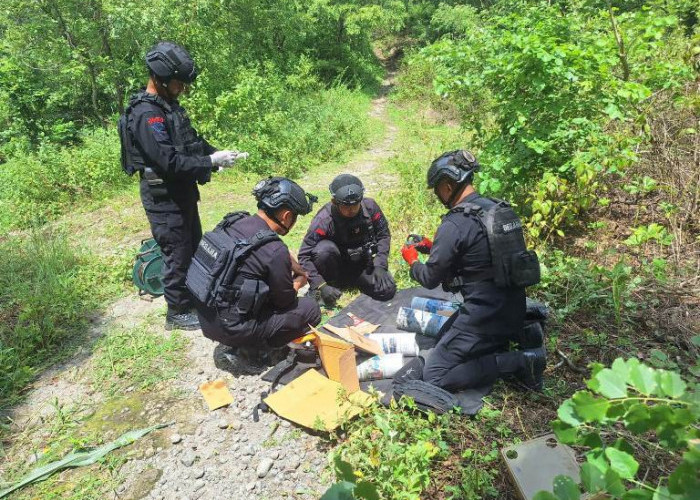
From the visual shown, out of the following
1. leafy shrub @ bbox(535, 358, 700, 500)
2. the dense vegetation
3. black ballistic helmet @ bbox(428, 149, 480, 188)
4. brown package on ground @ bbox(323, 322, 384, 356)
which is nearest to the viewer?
leafy shrub @ bbox(535, 358, 700, 500)

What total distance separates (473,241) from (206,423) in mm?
2070

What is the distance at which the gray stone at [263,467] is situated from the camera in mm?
2510

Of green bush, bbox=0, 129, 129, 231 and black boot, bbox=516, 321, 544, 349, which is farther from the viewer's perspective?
green bush, bbox=0, 129, 129, 231

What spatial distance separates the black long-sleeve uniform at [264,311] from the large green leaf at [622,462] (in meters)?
2.50

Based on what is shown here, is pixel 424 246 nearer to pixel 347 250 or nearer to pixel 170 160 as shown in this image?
pixel 347 250

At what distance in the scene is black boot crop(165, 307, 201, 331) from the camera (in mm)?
3896

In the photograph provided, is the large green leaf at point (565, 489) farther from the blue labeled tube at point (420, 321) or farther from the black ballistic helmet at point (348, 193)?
the black ballistic helmet at point (348, 193)

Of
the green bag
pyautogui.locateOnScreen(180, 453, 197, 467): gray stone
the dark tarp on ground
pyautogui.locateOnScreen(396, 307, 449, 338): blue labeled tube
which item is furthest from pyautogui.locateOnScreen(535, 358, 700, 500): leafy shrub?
the green bag

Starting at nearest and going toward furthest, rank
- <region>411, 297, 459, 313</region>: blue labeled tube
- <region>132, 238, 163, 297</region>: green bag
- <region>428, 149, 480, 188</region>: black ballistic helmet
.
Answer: <region>428, 149, 480, 188</region>: black ballistic helmet, <region>411, 297, 459, 313</region>: blue labeled tube, <region>132, 238, 163, 297</region>: green bag

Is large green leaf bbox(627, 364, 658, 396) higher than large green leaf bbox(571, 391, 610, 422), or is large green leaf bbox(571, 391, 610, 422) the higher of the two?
large green leaf bbox(627, 364, 658, 396)

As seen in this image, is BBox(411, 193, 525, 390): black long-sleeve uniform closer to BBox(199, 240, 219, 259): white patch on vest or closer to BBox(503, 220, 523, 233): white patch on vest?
BBox(503, 220, 523, 233): white patch on vest

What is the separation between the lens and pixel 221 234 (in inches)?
125

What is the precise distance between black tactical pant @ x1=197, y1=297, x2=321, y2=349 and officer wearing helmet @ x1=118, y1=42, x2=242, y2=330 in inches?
27.7

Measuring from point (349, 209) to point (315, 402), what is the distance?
1786mm
